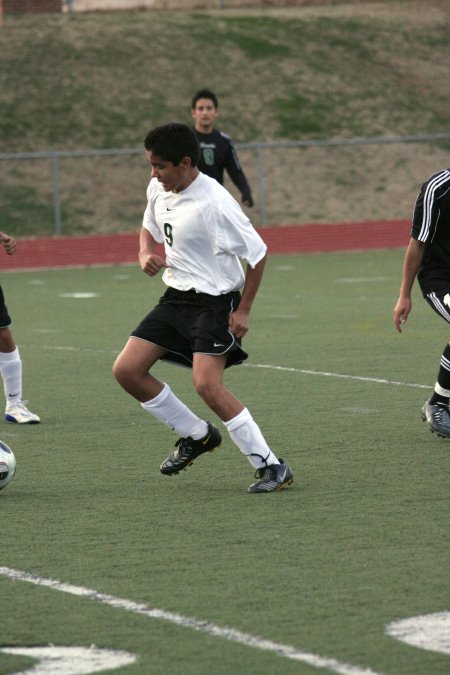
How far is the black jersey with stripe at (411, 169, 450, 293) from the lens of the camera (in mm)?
7906

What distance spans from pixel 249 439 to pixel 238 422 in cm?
10

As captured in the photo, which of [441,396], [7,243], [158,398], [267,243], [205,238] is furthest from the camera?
[267,243]

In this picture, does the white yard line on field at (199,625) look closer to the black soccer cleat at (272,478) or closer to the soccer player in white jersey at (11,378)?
the black soccer cleat at (272,478)

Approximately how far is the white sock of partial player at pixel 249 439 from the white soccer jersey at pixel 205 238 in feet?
1.95

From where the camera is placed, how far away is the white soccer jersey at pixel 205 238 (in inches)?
261

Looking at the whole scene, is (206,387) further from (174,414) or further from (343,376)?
(343,376)

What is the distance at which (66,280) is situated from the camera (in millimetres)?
21656

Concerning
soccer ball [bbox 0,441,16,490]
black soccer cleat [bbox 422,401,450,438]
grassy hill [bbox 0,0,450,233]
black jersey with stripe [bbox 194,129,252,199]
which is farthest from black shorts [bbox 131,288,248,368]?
grassy hill [bbox 0,0,450,233]

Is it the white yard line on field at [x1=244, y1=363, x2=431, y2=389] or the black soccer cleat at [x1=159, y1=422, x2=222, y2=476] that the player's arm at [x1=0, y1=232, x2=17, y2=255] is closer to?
the black soccer cleat at [x1=159, y1=422, x2=222, y2=476]

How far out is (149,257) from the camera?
6766 millimetres

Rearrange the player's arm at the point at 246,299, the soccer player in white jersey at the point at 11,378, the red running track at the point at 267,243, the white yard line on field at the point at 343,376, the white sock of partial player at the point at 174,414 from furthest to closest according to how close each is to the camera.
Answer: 1. the red running track at the point at 267,243
2. the white yard line on field at the point at 343,376
3. the soccer player in white jersey at the point at 11,378
4. the white sock of partial player at the point at 174,414
5. the player's arm at the point at 246,299

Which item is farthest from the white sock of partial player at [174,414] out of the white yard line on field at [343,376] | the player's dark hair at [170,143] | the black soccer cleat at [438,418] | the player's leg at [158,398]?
the white yard line on field at [343,376]

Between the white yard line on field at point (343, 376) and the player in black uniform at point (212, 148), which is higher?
the player in black uniform at point (212, 148)

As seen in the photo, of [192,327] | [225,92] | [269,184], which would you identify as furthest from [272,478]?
[225,92]
